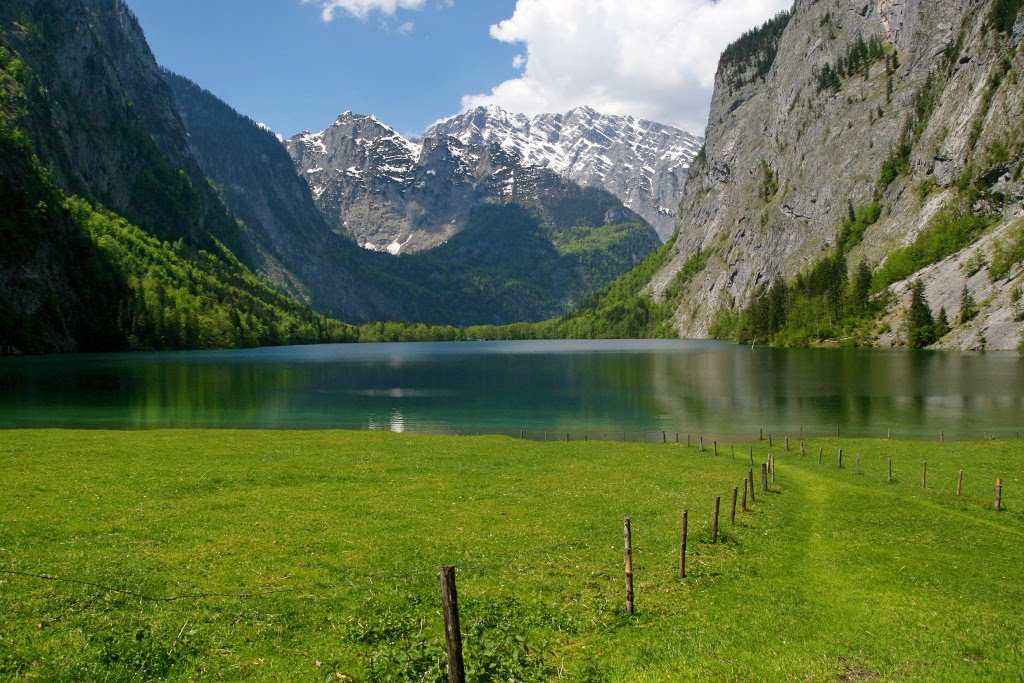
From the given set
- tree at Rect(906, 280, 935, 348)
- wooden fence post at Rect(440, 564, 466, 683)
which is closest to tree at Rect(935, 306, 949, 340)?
tree at Rect(906, 280, 935, 348)

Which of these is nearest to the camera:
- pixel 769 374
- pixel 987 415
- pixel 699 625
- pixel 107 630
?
pixel 107 630

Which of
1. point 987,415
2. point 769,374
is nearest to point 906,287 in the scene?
point 769,374

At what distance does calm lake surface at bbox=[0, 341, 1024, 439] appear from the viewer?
64750 mm

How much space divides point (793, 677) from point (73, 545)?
65.8ft

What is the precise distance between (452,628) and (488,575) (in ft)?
33.0

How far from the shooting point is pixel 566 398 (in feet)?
289

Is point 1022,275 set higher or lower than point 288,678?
higher

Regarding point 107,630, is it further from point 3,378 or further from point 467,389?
point 3,378

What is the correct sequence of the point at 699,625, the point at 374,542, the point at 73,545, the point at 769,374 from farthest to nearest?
the point at 769,374 < the point at 374,542 < the point at 73,545 < the point at 699,625

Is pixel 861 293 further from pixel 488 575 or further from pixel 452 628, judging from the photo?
pixel 452 628

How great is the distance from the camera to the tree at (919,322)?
149 metres

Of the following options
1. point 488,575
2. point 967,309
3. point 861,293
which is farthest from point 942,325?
point 488,575

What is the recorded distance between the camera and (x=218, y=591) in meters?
16.3

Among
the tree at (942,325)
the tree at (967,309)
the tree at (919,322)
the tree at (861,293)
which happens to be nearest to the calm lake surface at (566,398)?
the tree at (967,309)
